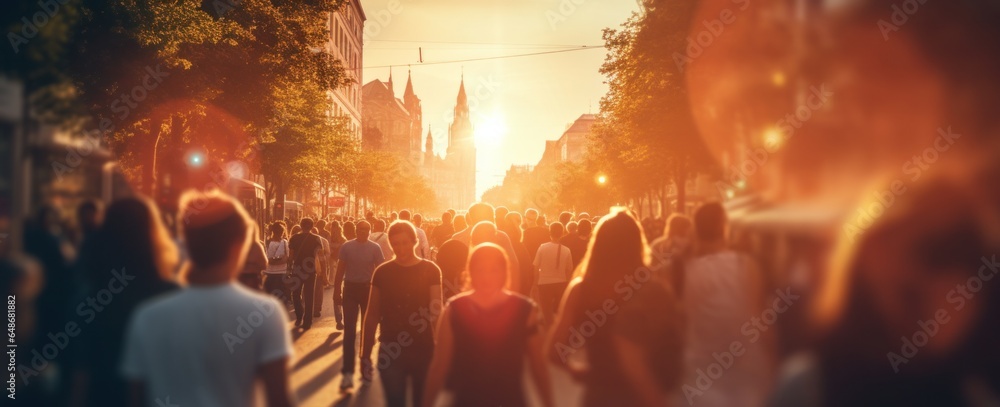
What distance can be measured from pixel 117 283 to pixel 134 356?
0.86 feet

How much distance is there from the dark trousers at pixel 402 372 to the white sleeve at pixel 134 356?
395cm

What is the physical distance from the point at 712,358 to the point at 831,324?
4.56ft

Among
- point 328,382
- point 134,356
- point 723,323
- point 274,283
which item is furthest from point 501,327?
point 274,283

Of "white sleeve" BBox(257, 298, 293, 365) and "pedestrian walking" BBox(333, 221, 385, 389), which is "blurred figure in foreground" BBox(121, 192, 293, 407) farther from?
"pedestrian walking" BBox(333, 221, 385, 389)

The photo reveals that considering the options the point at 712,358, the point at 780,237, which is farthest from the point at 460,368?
the point at 780,237

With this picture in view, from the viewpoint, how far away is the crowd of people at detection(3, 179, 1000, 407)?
2.91 m

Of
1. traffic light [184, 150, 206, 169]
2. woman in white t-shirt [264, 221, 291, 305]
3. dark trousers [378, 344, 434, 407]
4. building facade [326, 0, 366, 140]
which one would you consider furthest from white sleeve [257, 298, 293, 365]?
building facade [326, 0, 366, 140]

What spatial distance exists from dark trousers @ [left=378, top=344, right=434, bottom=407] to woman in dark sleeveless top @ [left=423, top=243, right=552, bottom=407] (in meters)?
2.13

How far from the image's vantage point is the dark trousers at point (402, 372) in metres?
7.25

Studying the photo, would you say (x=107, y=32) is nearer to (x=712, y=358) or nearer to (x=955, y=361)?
(x=712, y=358)

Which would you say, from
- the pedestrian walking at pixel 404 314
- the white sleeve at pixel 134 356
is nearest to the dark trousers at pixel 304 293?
the pedestrian walking at pixel 404 314

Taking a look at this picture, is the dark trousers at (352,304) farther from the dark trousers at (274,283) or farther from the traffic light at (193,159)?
the traffic light at (193,159)

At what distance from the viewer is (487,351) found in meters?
5.02

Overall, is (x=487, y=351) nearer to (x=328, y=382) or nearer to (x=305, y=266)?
(x=328, y=382)
